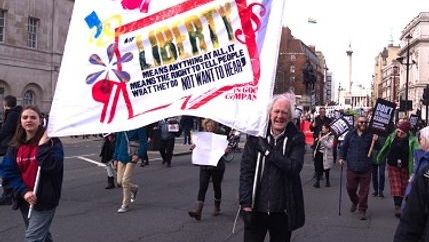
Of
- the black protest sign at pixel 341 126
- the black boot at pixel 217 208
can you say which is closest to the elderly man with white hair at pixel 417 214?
the black boot at pixel 217 208

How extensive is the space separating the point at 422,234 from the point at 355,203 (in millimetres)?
6448

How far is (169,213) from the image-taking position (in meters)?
9.30

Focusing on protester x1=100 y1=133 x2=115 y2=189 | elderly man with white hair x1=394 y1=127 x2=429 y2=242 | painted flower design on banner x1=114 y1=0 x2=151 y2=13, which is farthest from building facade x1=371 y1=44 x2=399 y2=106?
elderly man with white hair x1=394 y1=127 x2=429 y2=242

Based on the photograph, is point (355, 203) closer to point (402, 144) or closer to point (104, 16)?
point (402, 144)

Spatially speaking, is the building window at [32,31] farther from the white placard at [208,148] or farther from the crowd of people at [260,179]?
the crowd of people at [260,179]

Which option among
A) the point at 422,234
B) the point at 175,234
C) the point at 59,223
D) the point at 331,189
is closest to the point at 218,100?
the point at 422,234

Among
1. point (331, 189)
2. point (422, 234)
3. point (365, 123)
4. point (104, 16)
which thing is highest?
point (104, 16)

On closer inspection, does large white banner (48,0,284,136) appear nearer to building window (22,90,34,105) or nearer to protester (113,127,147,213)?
protester (113,127,147,213)

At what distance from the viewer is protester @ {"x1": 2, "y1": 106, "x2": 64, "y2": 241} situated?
15.8ft

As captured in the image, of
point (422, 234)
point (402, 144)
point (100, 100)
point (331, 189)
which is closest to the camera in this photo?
point (422, 234)

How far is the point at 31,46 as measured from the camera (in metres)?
37.8

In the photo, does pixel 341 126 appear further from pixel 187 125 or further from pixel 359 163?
pixel 187 125

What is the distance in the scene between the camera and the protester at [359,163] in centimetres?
958

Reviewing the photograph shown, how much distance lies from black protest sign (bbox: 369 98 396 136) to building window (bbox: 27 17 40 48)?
3125 centimetres
